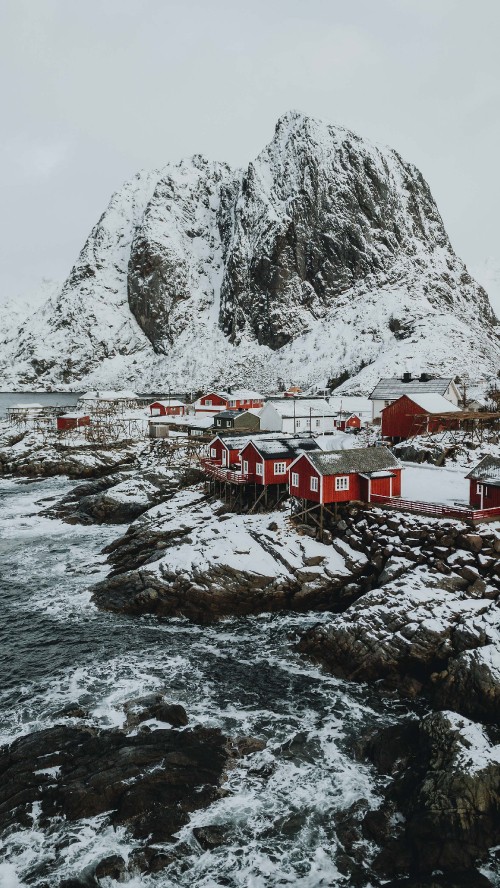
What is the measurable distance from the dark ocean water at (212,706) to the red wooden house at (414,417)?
30817 mm

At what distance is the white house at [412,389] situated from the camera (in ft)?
215

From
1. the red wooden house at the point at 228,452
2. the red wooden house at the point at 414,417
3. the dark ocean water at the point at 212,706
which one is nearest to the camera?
the dark ocean water at the point at 212,706

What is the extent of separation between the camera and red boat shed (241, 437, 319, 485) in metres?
41.0

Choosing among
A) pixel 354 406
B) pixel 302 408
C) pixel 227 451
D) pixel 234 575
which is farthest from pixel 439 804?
pixel 354 406

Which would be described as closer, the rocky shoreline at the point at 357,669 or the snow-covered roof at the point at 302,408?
the rocky shoreline at the point at 357,669

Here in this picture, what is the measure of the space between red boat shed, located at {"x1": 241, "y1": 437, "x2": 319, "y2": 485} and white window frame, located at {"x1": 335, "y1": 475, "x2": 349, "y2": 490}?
216 inches

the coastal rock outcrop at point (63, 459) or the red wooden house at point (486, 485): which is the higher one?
the red wooden house at point (486, 485)

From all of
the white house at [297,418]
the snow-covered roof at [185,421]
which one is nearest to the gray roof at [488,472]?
the white house at [297,418]

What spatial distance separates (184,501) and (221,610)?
58.9ft

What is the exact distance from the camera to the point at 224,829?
615 inches

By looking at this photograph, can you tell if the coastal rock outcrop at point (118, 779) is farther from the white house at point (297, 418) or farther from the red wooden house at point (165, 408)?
the red wooden house at point (165, 408)

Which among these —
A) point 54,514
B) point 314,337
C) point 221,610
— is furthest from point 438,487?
point 314,337

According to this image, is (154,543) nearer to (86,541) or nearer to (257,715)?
(86,541)

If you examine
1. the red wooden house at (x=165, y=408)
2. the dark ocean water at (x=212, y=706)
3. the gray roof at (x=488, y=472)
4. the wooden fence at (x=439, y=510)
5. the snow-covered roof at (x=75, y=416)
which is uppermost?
the red wooden house at (x=165, y=408)
